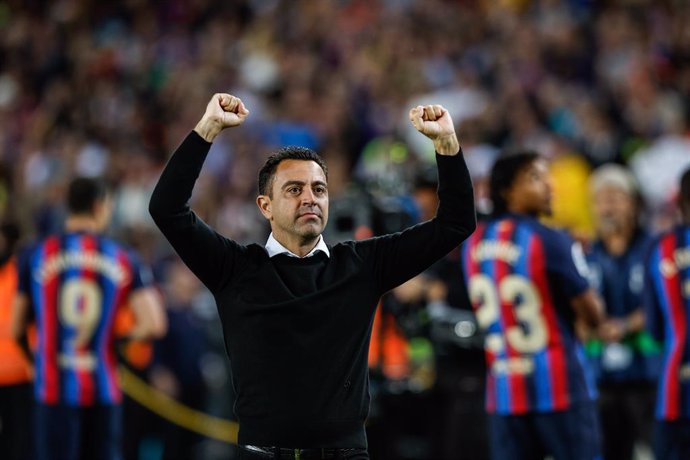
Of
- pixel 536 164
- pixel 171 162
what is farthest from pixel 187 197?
pixel 536 164

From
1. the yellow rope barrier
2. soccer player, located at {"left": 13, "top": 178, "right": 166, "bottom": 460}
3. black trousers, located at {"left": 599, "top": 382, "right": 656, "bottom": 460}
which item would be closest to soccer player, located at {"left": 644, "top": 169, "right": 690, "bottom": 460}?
black trousers, located at {"left": 599, "top": 382, "right": 656, "bottom": 460}

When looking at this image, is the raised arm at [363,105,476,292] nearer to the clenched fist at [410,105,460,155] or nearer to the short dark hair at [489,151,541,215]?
the clenched fist at [410,105,460,155]

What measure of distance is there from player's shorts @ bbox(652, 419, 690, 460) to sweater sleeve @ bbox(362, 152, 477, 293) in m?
2.30

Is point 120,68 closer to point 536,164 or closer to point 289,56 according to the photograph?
point 289,56

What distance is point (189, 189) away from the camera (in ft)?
13.5

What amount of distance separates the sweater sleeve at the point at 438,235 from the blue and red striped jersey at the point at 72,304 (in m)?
A: 3.09

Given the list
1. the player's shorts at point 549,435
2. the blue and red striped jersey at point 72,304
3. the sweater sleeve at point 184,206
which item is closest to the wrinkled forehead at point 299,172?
the sweater sleeve at point 184,206

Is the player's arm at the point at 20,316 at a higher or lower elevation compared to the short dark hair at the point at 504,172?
lower

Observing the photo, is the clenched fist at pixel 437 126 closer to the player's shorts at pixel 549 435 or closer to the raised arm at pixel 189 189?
the raised arm at pixel 189 189

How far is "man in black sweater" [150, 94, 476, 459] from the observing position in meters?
4.11

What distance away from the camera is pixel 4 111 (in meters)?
15.5

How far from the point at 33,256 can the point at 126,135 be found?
25.6 feet

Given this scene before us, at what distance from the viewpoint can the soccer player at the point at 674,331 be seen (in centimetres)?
598

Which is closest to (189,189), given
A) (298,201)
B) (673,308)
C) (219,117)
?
(219,117)
